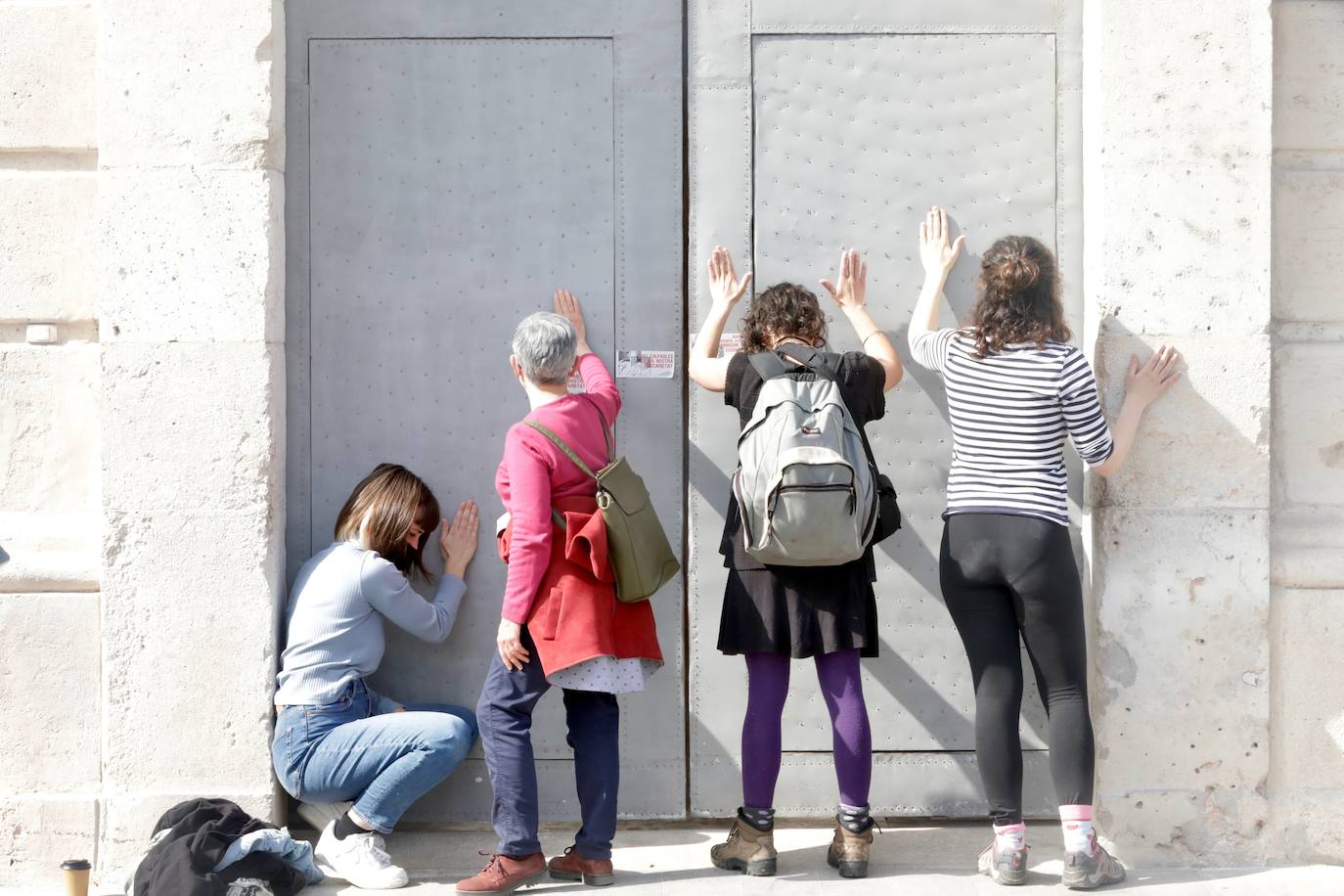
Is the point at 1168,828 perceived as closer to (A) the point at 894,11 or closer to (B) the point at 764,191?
(B) the point at 764,191

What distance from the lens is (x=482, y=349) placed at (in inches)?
180

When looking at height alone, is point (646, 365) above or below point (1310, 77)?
below

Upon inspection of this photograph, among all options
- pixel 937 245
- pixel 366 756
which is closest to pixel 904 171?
pixel 937 245

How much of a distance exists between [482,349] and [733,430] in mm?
924

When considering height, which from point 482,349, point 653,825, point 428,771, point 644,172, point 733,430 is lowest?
point 653,825

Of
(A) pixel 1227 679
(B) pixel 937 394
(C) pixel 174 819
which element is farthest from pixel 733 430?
(C) pixel 174 819

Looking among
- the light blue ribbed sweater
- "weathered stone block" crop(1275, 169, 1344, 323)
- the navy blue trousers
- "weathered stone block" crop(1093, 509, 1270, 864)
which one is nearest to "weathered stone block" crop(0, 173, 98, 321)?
the light blue ribbed sweater

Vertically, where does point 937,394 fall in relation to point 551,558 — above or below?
above

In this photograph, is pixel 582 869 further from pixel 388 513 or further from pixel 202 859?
pixel 388 513

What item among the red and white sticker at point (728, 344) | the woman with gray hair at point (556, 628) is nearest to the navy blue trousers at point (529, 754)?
the woman with gray hair at point (556, 628)

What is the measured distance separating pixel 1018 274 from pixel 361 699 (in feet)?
8.24

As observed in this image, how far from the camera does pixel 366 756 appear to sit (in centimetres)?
414

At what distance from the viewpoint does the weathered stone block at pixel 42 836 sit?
13.9ft

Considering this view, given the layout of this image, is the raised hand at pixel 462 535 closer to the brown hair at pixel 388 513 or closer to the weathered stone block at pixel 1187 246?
the brown hair at pixel 388 513
